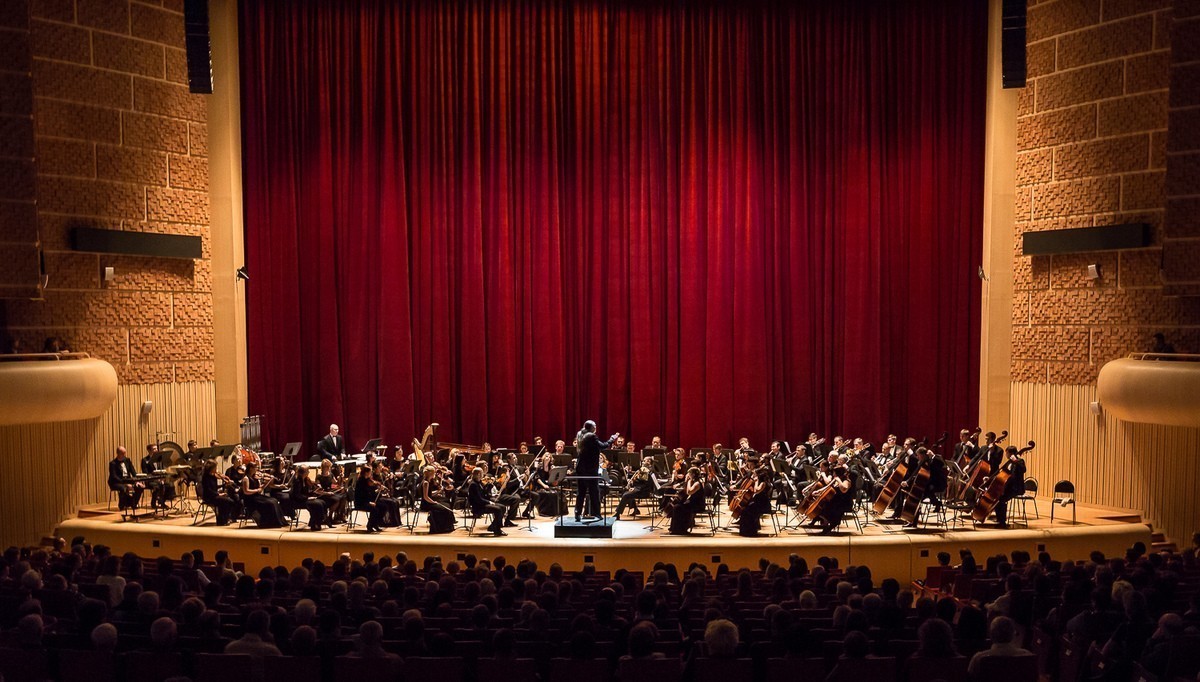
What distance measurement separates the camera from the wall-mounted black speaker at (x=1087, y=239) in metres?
16.2

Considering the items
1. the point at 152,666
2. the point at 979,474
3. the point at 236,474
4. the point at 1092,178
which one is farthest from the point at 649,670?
the point at 1092,178

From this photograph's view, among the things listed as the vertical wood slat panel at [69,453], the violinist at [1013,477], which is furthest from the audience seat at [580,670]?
the vertical wood slat panel at [69,453]

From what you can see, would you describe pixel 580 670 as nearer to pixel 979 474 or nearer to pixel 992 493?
pixel 992 493

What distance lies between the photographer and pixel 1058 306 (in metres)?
17.5

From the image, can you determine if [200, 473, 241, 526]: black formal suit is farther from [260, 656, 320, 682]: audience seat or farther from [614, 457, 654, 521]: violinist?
[260, 656, 320, 682]: audience seat

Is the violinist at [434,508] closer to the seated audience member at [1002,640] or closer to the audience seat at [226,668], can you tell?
the audience seat at [226,668]

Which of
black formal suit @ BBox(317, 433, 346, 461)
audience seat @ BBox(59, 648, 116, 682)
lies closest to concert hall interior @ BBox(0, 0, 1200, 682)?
black formal suit @ BBox(317, 433, 346, 461)

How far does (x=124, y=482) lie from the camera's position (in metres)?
15.4

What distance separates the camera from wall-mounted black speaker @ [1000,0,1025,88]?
16062 mm

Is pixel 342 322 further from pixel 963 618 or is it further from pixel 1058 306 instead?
pixel 963 618

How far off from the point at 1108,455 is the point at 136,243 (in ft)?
52.1

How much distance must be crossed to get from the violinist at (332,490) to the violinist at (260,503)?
67 cm

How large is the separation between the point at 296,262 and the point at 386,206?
1.98 m

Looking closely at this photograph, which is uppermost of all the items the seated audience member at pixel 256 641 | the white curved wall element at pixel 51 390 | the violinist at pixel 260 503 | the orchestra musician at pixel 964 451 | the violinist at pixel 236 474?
the white curved wall element at pixel 51 390
